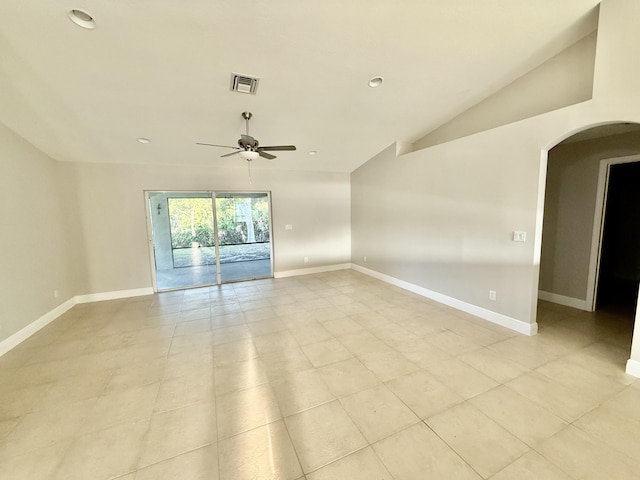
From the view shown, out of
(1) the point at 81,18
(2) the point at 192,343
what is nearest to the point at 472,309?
(2) the point at 192,343

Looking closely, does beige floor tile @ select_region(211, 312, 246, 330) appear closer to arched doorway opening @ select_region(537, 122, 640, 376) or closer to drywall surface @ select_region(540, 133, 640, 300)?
arched doorway opening @ select_region(537, 122, 640, 376)

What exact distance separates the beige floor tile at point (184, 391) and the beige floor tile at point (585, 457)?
245 cm

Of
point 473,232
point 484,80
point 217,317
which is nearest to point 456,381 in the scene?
point 473,232

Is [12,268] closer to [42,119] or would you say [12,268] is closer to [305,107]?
[42,119]

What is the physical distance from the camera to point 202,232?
6051 millimetres

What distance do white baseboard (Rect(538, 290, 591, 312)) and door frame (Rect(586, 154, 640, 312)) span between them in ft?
0.16

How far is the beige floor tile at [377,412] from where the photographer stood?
180 centimetres

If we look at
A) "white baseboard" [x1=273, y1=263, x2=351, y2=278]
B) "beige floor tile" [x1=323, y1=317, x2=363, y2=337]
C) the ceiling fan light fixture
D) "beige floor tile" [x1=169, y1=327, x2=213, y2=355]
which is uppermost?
the ceiling fan light fixture

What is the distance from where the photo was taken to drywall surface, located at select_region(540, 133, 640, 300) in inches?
142

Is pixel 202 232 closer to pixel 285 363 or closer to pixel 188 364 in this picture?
pixel 188 364

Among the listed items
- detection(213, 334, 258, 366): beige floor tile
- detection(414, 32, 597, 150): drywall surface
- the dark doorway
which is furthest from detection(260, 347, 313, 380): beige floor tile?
the dark doorway

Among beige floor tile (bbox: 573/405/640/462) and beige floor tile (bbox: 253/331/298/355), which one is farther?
beige floor tile (bbox: 253/331/298/355)

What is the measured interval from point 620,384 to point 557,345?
2.12 ft

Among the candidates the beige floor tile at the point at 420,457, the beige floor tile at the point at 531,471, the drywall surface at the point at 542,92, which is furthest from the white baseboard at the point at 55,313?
the drywall surface at the point at 542,92
